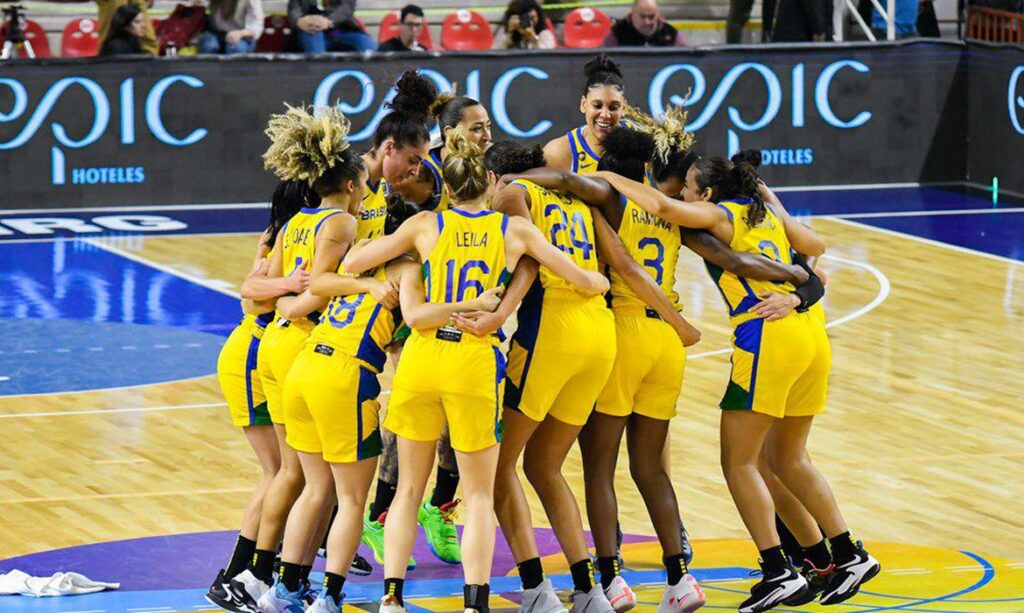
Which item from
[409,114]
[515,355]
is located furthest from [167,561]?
[409,114]

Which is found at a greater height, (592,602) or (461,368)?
(461,368)

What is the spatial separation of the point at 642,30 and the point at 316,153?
42.6 ft

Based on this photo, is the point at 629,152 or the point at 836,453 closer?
the point at 629,152

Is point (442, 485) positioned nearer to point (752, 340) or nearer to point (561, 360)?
point (561, 360)

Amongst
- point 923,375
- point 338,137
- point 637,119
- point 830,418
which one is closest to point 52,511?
point 338,137

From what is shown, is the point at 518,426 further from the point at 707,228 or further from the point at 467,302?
the point at 707,228

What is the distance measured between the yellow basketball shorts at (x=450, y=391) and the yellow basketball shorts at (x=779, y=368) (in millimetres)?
1121

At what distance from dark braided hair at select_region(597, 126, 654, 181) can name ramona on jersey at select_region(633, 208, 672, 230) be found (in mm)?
151

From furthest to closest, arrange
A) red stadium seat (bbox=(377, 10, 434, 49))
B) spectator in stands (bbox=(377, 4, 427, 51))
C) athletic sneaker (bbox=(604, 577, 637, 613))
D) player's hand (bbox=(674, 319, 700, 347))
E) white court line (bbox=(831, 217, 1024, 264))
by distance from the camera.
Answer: red stadium seat (bbox=(377, 10, 434, 49))
spectator in stands (bbox=(377, 4, 427, 51))
white court line (bbox=(831, 217, 1024, 264))
player's hand (bbox=(674, 319, 700, 347))
athletic sneaker (bbox=(604, 577, 637, 613))

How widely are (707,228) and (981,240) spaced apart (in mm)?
10279

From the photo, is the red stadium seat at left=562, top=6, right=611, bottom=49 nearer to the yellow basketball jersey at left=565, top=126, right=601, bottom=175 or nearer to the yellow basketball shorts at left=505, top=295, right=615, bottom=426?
the yellow basketball jersey at left=565, top=126, right=601, bottom=175

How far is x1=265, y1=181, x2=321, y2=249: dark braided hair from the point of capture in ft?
25.3

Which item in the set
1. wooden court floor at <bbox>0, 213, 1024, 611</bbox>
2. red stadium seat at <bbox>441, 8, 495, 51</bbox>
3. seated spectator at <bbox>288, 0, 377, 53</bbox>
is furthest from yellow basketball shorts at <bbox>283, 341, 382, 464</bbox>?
red stadium seat at <bbox>441, 8, 495, 51</bbox>

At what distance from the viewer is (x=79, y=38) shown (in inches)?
813
